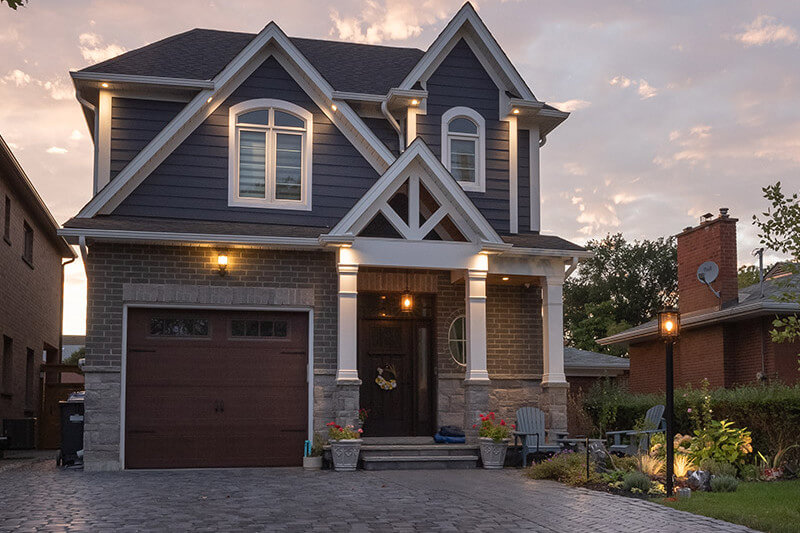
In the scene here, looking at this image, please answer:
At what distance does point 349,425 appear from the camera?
13.9 metres

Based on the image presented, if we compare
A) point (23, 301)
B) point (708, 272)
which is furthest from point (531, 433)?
point (23, 301)

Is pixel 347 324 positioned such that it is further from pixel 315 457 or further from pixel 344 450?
pixel 315 457

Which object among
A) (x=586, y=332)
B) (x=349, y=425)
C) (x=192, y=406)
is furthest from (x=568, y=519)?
(x=586, y=332)

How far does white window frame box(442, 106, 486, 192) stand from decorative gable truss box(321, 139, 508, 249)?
63.1 inches

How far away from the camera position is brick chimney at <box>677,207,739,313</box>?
20875 mm

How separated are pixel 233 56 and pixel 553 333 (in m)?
7.51

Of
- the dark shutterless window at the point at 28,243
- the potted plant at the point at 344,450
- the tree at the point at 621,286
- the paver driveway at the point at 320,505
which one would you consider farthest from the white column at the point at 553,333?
the tree at the point at 621,286

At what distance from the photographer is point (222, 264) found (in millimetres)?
14328

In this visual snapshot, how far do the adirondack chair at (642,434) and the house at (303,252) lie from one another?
1422 mm

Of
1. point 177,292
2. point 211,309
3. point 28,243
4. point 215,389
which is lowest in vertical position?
point 215,389

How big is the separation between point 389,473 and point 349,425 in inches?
45.3

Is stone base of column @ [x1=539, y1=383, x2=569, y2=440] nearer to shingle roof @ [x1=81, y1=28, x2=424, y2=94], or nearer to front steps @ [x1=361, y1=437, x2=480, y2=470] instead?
front steps @ [x1=361, y1=437, x2=480, y2=470]

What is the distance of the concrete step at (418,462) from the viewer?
1368 cm

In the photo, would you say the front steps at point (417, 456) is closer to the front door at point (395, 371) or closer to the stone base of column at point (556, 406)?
the front door at point (395, 371)
